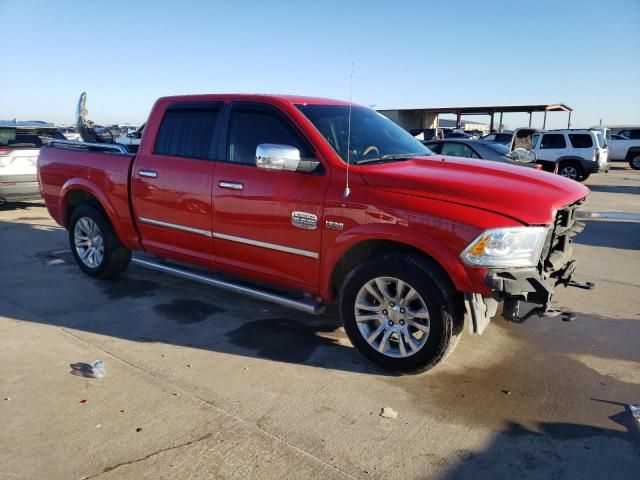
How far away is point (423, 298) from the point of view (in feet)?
11.7

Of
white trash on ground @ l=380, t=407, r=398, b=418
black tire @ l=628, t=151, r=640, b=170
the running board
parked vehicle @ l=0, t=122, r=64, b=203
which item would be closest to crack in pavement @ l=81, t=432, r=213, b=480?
white trash on ground @ l=380, t=407, r=398, b=418

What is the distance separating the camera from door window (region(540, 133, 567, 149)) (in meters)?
18.5

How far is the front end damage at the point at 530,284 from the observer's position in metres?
3.34

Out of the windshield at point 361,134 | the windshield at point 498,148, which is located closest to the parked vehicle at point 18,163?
the windshield at point 361,134

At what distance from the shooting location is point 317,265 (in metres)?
4.06

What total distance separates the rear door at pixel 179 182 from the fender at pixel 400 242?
1284 millimetres

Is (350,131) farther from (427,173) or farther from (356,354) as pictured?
(356,354)

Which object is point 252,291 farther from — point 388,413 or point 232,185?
point 388,413

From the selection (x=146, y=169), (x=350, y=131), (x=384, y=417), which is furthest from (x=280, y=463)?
(x=146, y=169)

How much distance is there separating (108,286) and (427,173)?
148 inches

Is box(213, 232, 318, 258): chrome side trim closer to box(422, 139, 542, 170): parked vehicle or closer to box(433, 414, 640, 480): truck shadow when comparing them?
box(433, 414, 640, 480): truck shadow

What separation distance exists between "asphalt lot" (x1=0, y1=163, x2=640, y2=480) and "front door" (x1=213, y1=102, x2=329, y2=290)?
63cm

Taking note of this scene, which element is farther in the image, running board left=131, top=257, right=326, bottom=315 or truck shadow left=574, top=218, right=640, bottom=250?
truck shadow left=574, top=218, right=640, bottom=250

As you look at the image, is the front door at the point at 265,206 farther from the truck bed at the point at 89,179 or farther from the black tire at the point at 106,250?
the black tire at the point at 106,250
